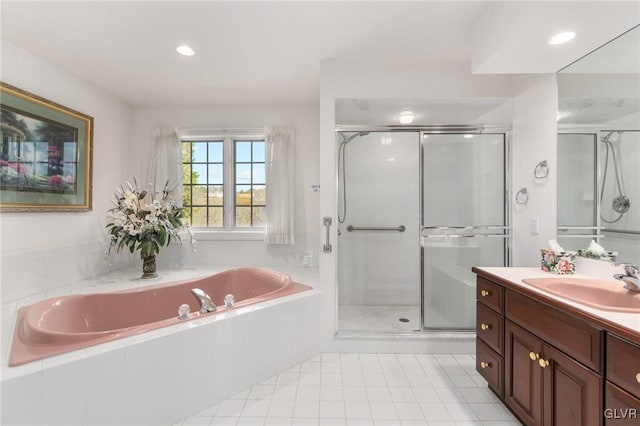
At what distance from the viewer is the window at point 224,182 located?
10.6 ft

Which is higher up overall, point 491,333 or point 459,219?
point 459,219

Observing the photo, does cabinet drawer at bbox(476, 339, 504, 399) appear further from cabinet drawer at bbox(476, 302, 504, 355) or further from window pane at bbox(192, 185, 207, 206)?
window pane at bbox(192, 185, 207, 206)

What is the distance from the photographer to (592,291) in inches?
57.6

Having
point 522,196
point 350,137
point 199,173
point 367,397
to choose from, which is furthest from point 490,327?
point 199,173

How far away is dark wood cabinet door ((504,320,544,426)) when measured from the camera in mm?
1363

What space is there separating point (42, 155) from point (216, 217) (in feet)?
4.98

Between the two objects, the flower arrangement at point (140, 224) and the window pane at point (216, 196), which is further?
the window pane at point (216, 196)

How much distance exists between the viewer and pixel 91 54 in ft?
7.04

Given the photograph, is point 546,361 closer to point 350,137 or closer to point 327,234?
point 327,234

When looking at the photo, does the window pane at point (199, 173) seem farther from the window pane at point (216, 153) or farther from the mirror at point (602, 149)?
the mirror at point (602, 149)

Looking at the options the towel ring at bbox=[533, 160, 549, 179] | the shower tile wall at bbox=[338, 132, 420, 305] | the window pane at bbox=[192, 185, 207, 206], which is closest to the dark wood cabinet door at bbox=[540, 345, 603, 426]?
the towel ring at bbox=[533, 160, 549, 179]

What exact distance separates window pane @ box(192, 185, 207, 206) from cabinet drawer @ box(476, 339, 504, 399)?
2.94 meters

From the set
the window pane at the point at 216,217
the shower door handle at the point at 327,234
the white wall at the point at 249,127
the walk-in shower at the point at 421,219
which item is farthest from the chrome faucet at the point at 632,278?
the window pane at the point at 216,217

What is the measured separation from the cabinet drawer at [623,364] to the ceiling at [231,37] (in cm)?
152
